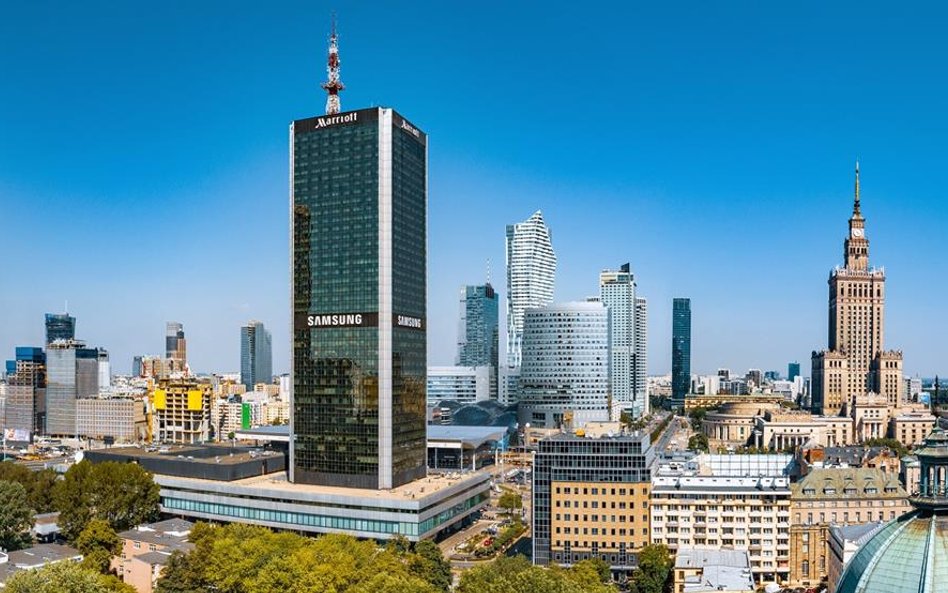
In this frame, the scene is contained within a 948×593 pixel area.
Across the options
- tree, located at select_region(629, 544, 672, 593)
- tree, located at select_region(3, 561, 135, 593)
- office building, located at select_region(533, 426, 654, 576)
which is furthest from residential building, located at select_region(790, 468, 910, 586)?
tree, located at select_region(3, 561, 135, 593)

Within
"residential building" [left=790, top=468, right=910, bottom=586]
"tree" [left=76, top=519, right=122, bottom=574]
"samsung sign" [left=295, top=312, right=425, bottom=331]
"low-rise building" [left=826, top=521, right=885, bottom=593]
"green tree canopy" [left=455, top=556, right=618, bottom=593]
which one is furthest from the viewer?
"samsung sign" [left=295, top=312, right=425, bottom=331]

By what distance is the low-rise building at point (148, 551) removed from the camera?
96375mm

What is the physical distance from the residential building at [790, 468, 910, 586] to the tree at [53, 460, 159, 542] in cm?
9206

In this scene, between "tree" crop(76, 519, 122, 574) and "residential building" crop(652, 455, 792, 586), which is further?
"residential building" crop(652, 455, 792, 586)

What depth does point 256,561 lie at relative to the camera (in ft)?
288

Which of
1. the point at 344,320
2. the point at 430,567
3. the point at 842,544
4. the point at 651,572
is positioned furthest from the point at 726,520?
the point at 344,320

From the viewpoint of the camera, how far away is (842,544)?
84250mm

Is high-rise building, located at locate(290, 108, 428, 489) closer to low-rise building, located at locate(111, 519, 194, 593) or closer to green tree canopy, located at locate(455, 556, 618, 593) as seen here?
low-rise building, located at locate(111, 519, 194, 593)

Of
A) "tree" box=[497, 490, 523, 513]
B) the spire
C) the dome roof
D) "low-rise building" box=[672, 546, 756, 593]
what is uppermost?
the spire

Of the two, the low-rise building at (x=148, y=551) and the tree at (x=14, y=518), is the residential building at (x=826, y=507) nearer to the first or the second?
the low-rise building at (x=148, y=551)

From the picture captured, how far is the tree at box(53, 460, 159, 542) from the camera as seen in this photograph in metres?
118

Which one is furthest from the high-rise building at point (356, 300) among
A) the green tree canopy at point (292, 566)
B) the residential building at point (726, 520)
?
the residential building at point (726, 520)

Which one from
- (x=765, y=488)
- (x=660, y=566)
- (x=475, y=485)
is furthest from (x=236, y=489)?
(x=765, y=488)

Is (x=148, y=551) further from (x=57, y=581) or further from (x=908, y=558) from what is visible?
(x=908, y=558)
